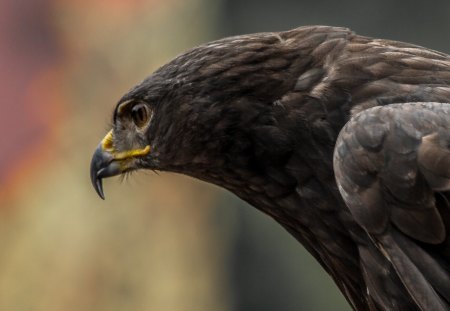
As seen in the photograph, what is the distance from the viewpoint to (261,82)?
11.4ft

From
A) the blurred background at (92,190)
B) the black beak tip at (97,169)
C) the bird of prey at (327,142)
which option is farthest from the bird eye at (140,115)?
the blurred background at (92,190)

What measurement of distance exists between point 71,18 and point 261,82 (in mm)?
3763

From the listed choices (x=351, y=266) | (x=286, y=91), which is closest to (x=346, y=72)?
(x=286, y=91)

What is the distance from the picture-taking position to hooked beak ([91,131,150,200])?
377 centimetres

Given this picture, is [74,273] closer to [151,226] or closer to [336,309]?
[151,226]

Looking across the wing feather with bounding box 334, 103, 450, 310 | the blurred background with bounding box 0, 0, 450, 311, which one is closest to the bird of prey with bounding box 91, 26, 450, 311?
the wing feather with bounding box 334, 103, 450, 310

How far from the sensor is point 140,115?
147 inches

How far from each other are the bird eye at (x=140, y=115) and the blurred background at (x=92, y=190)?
3.04 metres

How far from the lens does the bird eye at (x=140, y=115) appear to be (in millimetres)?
3711

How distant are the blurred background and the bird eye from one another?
3036mm

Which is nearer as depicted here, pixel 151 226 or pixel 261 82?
pixel 261 82

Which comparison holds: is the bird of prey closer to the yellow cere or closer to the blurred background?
the yellow cere

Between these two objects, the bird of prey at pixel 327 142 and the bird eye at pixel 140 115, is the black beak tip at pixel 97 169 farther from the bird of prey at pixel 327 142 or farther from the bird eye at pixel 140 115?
the bird eye at pixel 140 115

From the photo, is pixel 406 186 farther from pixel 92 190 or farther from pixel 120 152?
pixel 92 190
